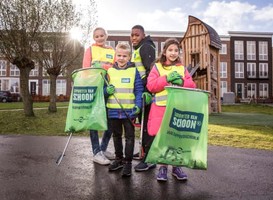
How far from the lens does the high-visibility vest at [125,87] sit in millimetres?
4129

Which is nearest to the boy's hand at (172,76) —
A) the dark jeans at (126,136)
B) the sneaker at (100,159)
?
the dark jeans at (126,136)

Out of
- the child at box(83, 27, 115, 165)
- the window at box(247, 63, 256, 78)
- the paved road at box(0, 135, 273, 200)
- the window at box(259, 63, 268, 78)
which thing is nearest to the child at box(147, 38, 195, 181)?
the paved road at box(0, 135, 273, 200)

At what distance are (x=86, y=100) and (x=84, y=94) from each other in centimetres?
10

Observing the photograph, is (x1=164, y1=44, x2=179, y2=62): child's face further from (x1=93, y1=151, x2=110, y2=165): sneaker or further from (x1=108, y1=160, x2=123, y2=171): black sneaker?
(x1=93, y1=151, x2=110, y2=165): sneaker

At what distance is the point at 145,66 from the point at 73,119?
1.37 meters

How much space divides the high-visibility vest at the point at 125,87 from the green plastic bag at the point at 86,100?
0.22m

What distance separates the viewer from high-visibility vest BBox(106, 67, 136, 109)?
413 cm

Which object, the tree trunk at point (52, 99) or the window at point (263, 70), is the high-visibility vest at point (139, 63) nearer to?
the tree trunk at point (52, 99)

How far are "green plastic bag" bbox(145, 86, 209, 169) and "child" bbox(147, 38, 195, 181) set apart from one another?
280 millimetres

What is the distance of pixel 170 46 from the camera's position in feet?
12.8

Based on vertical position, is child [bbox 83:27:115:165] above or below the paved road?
above

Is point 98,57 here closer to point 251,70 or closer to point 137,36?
point 137,36

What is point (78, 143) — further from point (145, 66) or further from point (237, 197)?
point (237, 197)

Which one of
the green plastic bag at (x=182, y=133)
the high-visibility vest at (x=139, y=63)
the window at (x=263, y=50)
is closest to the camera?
the green plastic bag at (x=182, y=133)
